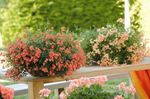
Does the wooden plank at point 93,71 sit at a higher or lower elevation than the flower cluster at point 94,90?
higher

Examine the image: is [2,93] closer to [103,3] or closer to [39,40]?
[39,40]

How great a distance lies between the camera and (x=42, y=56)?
250cm

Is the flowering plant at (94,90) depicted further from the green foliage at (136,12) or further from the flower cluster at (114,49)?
A: the green foliage at (136,12)

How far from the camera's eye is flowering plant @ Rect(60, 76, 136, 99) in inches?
109

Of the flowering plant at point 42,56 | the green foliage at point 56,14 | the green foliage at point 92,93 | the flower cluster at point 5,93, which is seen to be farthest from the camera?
the green foliage at point 56,14

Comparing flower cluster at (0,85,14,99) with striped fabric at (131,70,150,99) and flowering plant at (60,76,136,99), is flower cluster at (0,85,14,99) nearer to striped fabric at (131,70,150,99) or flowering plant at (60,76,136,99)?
flowering plant at (60,76,136,99)

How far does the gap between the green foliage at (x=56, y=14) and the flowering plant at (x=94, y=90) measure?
A: 319 centimetres

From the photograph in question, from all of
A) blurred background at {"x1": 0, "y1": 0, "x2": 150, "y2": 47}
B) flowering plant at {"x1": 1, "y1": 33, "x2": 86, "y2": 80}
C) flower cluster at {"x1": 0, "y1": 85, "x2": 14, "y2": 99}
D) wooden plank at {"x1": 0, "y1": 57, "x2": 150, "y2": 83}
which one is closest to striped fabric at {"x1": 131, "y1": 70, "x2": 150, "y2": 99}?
wooden plank at {"x1": 0, "y1": 57, "x2": 150, "y2": 83}

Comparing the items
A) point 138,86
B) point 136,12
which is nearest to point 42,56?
point 138,86

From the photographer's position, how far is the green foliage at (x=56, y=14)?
20.0 feet

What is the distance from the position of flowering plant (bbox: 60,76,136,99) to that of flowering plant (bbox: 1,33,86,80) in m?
0.23

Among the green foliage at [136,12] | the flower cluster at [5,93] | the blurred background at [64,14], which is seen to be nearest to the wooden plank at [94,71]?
the flower cluster at [5,93]

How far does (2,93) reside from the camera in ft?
6.13

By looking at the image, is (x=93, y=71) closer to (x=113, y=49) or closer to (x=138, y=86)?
(x=113, y=49)
